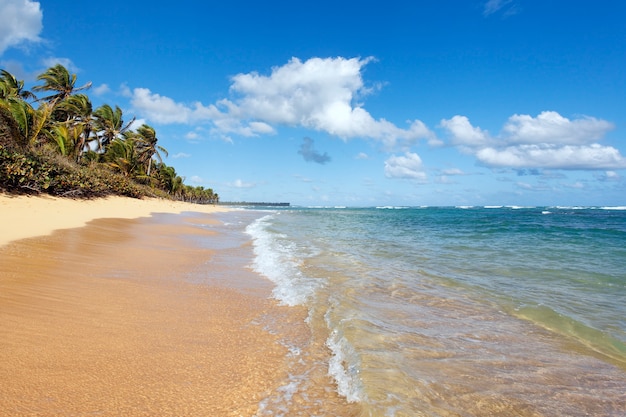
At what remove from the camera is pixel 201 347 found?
3.44 meters

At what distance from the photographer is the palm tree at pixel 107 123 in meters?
42.2

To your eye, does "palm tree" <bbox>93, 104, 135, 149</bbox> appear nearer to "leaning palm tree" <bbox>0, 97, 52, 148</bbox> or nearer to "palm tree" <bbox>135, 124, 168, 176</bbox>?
"palm tree" <bbox>135, 124, 168, 176</bbox>

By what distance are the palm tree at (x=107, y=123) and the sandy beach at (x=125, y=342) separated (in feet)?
140

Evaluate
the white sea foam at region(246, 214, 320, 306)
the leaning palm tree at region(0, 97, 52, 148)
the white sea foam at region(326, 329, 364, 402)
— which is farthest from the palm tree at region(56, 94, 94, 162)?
the white sea foam at region(326, 329, 364, 402)

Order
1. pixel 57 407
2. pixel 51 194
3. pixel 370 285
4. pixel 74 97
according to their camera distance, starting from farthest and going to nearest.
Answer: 1. pixel 74 97
2. pixel 51 194
3. pixel 370 285
4. pixel 57 407

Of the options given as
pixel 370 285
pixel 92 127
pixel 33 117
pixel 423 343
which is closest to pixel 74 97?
pixel 92 127

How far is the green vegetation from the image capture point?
18.8 meters

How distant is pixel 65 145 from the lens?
28.0 m

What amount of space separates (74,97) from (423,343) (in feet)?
144

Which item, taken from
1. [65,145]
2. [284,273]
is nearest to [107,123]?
[65,145]

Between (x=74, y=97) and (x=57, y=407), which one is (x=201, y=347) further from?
(x=74, y=97)

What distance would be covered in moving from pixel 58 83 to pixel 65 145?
14476 mm

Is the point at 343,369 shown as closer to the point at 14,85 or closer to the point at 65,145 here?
the point at 65,145

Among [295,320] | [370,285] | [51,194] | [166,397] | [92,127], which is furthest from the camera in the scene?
[92,127]
